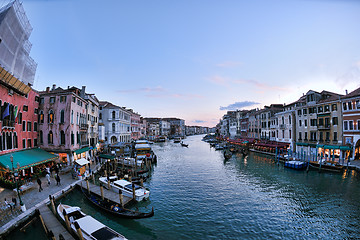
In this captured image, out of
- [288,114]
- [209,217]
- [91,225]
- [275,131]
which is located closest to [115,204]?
[91,225]

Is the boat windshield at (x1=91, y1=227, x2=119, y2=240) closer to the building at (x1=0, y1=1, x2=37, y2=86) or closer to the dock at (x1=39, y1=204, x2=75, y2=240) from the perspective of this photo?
the dock at (x1=39, y1=204, x2=75, y2=240)

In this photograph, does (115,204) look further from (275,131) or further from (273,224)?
(275,131)

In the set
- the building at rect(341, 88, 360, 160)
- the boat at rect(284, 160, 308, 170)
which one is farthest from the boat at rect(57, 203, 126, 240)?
the building at rect(341, 88, 360, 160)

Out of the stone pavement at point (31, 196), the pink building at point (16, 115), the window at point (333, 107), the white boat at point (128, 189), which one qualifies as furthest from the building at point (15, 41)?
the window at point (333, 107)

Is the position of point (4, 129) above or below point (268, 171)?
above

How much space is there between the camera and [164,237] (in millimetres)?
12469

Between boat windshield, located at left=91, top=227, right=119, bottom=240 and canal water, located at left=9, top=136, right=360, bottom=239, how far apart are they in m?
2.11

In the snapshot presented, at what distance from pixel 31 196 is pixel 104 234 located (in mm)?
10186

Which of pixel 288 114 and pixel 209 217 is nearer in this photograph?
pixel 209 217

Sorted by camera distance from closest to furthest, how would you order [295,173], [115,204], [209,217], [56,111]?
[209,217] → [115,204] → [56,111] → [295,173]

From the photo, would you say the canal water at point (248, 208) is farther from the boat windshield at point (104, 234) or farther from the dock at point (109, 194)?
the boat windshield at point (104, 234)

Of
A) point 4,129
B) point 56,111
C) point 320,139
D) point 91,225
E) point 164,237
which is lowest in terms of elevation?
point 164,237

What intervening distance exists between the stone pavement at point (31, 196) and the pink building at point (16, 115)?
5026 millimetres

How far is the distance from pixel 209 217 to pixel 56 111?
2466 cm
